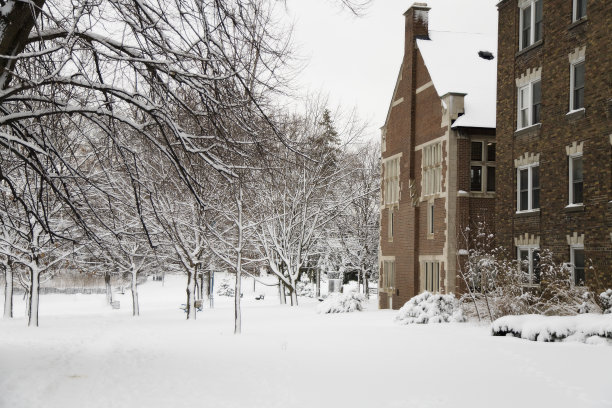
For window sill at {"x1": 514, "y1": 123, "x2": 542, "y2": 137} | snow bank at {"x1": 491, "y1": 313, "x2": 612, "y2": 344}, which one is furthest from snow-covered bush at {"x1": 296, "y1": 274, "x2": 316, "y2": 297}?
snow bank at {"x1": 491, "y1": 313, "x2": 612, "y2": 344}

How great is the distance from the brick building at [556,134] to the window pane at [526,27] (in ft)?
0.11

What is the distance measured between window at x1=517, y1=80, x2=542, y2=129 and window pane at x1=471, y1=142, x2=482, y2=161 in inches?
181

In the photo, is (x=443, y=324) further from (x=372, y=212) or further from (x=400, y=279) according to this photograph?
(x=372, y=212)

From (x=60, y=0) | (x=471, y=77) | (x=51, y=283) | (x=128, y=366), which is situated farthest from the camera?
(x=51, y=283)

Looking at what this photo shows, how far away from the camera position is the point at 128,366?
14203 millimetres

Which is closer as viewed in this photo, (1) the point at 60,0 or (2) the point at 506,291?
(1) the point at 60,0

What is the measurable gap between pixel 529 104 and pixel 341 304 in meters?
12.3

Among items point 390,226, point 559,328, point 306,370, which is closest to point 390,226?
point 390,226

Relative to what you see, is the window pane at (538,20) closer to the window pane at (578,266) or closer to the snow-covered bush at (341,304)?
the window pane at (578,266)

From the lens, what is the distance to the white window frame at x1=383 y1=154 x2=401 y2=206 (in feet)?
116

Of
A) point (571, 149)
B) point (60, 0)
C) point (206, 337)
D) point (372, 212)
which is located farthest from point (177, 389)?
point (372, 212)

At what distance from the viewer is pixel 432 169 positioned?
103ft

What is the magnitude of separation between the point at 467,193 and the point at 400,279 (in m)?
6.59

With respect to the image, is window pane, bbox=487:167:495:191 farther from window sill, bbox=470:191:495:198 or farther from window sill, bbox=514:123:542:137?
window sill, bbox=514:123:542:137
